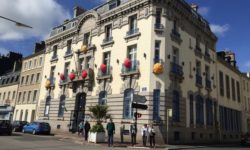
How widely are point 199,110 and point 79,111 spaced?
12.9m

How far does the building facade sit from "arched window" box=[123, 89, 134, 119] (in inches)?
3.5

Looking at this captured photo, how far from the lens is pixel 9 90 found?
48312 mm

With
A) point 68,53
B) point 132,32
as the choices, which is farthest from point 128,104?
point 68,53

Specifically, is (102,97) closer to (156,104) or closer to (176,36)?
(156,104)

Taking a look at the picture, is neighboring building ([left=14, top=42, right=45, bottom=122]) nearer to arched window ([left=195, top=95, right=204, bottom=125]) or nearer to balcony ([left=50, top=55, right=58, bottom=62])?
balcony ([left=50, top=55, right=58, bottom=62])

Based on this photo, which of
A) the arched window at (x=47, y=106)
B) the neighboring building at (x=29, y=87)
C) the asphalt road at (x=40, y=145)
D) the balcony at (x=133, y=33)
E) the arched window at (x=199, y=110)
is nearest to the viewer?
the asphalt road at (x=40, y=145)

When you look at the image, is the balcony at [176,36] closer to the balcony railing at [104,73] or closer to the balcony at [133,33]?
the balcony at [133,33]

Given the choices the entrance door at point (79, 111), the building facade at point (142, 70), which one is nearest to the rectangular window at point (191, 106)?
the building facade at point (142, 70)

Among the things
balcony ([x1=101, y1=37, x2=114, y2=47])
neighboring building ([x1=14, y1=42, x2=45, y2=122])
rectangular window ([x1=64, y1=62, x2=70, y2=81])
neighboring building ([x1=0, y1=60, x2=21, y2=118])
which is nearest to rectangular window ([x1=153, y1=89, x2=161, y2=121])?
balcony ([x1=101, y1=37, x2=114, y2=47])

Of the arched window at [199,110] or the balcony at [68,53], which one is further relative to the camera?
the balcony at [68,53]

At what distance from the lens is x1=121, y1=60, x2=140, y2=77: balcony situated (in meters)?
24.6

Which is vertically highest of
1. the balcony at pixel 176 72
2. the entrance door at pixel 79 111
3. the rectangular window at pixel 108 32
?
the rectangular window at pixel 108 32

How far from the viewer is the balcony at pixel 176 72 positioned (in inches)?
967

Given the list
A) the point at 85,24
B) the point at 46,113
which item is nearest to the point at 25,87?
the point at 46,113
